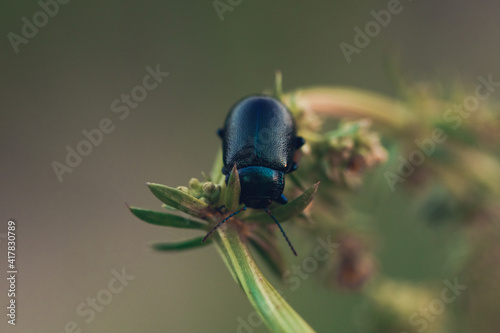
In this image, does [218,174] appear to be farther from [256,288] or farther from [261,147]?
[256,288]

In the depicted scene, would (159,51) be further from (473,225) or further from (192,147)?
(473,225)

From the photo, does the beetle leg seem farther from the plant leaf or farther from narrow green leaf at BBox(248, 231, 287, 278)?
the plant leaf

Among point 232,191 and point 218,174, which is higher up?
point 218,174

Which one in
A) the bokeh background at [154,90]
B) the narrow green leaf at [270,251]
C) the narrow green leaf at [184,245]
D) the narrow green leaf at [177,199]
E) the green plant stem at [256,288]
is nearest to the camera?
the green plant stem at [256,288]

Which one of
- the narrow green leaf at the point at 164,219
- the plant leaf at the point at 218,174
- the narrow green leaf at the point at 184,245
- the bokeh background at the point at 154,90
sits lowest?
the narrow green leaf at the point at 184,245

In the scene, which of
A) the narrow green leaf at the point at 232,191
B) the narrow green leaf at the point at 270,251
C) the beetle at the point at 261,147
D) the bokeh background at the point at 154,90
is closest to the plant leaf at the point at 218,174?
the beetle at the point at 261,147

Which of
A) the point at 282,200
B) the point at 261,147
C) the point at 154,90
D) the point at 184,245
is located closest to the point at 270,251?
the point at 282,200

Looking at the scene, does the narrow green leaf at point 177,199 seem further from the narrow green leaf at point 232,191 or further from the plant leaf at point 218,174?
the plant leaf at point 218,174
